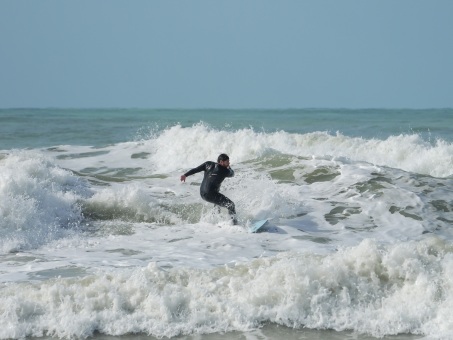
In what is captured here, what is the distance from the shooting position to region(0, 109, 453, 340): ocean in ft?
28.0

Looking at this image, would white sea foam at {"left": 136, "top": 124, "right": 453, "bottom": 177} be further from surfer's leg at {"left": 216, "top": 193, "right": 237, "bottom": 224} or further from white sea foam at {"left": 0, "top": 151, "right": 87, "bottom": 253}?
surfer's leg at {"left": 216, "top": 193, "right": 237, "bottom": 224}

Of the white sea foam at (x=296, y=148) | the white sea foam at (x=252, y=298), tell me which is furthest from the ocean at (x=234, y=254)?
the white sea foam at (x=296, y=148)

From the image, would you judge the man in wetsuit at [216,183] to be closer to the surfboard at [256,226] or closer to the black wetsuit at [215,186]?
the black wetsuit at [215,186]

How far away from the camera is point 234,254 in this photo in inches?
438

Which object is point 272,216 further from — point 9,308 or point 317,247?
point 9,308

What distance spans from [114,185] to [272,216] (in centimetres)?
487

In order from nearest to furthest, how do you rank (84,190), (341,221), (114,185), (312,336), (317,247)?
1. (312,336)
2. (317,247)
3. (341,221)
4. (84,190)
5. (114,185)

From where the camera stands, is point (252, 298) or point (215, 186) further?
point (215, 186)

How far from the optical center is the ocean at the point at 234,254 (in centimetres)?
854

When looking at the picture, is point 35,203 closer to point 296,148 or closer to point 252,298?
point 252,298

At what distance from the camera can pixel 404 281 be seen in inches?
376

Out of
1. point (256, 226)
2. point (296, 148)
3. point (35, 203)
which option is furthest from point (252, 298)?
point (296, 148)

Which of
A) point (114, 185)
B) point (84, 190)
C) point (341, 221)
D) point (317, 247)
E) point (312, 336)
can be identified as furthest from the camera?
point (114, 185)

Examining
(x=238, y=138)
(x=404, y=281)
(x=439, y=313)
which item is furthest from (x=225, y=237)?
(x=238, y=138)
